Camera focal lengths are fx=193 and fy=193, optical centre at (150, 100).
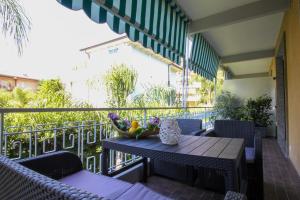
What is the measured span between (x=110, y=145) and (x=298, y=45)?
3.10 m

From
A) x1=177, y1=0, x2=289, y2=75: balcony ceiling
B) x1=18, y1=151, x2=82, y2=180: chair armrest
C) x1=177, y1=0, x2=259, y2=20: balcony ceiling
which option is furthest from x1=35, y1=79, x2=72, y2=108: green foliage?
x1=18, y1=151, x2=82, y2=180: chair armrest

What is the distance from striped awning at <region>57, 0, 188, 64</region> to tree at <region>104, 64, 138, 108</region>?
4.27 metres

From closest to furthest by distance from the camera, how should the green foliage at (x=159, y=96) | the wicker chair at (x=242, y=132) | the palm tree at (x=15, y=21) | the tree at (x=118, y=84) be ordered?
the palm tree at (x=15, y=21), the wicker chair at (x=242, y=132), the tree at (x=118, y=84), the green foliage at (x=159, y=96)

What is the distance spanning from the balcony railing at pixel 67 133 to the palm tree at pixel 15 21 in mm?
783

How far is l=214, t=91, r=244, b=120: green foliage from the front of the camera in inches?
297

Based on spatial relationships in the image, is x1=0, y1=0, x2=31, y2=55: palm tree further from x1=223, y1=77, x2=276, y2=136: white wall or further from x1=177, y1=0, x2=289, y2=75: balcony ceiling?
x1=223, y1=77, x2=276, y2=136: white wall

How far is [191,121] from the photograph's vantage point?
3.39m

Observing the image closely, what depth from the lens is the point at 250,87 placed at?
838 cm

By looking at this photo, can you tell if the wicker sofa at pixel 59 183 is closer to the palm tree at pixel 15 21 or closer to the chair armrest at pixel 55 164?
the chair armrest at pixel 55 164

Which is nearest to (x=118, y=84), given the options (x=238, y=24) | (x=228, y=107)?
(x=228, y=107)

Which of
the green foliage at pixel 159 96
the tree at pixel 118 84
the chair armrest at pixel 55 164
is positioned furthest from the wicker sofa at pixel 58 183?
the green foliage at pixel 159 96

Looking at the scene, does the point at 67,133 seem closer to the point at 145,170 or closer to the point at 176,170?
the point at 145,170

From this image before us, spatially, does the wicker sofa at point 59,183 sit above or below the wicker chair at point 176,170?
above

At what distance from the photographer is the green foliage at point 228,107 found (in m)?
7.54
